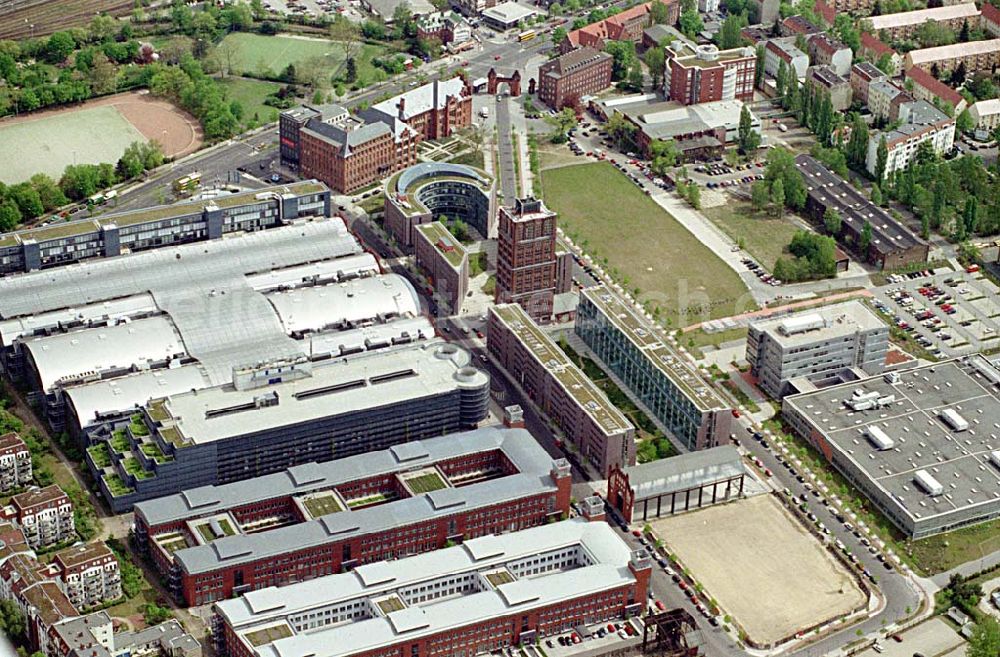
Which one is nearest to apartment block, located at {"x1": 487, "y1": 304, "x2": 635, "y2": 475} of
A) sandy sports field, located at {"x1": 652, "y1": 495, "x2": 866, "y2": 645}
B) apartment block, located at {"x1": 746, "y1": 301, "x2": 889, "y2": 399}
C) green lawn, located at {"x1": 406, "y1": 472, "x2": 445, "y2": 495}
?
sandy sports field, located at {"x1": 652, "y1": 495, "x2": 866, "y2": 645}

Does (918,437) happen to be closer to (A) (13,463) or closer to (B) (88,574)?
(B) (88,574)

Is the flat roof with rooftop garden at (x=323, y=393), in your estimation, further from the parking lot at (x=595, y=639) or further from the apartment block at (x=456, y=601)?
the parking lot at (x=595, y=639)

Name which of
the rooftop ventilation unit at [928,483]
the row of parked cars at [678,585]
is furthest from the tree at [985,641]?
the row of parked cars at [678,585]

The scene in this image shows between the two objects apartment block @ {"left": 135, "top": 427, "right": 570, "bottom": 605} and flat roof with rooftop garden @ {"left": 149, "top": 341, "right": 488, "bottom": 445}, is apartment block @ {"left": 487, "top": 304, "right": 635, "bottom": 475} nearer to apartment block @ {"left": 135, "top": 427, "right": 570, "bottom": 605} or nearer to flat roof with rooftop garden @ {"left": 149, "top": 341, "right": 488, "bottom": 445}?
apartment block @ {"left": 135, "top": 427, "right": 570, "bottom": 605}

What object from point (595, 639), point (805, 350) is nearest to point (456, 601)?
point (595, 639)

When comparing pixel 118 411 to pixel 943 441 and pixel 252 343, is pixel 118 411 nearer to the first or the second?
pixel 252 343

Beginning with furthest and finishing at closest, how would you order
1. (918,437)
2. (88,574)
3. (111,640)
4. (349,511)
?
(918,437) → (349,511) → (88,574) → (111,640)

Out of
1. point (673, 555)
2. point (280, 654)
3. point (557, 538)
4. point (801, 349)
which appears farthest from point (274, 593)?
point (801, 349)
